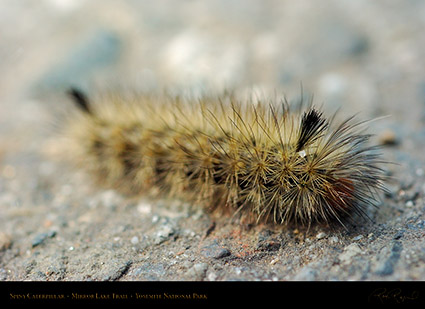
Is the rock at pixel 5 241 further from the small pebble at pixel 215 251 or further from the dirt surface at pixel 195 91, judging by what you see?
the small pebble at pixel 215 251

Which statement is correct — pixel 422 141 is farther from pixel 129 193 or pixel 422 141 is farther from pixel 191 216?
pixel 129 193

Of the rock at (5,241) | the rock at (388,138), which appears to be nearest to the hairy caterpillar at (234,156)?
the rock at (388,138)

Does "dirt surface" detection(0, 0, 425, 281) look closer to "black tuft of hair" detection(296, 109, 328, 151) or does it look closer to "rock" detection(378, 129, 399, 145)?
"rock" detection(378, 129, 399, 145)

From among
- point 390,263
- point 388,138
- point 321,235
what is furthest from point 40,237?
point 388,138

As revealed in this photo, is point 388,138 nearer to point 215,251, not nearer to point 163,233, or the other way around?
point 215,251

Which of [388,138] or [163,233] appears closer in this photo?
[163,233]

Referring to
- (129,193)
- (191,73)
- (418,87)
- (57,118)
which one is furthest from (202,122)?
(418,87)
